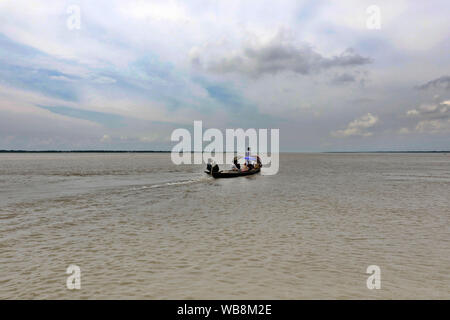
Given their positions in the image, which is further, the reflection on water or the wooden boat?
the wooden boat

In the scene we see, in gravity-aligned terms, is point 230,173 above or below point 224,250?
above

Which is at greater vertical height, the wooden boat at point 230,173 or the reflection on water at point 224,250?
the wooden boat at point 230,173

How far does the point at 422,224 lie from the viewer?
14203 millimetres

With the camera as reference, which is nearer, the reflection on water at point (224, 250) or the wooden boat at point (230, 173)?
the reflection on water at point (224, 250)

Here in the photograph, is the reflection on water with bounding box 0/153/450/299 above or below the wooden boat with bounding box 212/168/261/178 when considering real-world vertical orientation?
below

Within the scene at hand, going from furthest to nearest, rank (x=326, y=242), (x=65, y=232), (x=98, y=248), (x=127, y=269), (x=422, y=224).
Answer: (x=422, y=224) → (x=65, y=232) → (x=326, y=242) → (x=98, y=248) → (x=127, y=269)

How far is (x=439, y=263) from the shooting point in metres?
9.05

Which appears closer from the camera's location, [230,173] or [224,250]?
[224,250]
